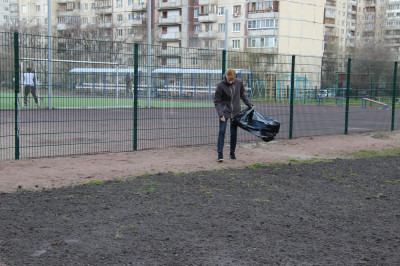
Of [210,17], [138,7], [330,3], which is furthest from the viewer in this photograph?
[330,3]

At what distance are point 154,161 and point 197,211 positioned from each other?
10.4 ft

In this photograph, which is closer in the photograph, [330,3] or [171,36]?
[171,36]

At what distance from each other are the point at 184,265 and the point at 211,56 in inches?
260

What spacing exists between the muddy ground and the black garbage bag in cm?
133

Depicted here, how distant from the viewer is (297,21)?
202ft

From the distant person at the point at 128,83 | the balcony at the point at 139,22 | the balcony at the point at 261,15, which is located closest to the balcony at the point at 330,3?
the balcony at the point at 261,15

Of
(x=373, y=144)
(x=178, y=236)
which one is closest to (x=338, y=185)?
(x=178, y=236)

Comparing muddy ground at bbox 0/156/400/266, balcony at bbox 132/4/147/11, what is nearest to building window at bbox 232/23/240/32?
balcony at bbox 132/4/147/11

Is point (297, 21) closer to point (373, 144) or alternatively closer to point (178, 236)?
point (373, 144)

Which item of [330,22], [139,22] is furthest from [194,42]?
[330,22]

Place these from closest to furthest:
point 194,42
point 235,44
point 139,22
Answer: point 235,44 < point 194,42 < point 139,22

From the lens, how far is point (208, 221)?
186 inches

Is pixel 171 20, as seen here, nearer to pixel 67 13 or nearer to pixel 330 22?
pixel 67 13

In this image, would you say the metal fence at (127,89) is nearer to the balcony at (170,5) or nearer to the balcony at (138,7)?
the balcony at (170,5)
